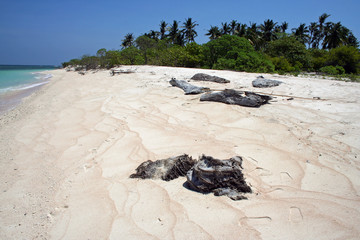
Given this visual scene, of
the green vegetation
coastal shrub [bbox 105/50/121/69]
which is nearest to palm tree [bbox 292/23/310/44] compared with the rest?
the green vegetation

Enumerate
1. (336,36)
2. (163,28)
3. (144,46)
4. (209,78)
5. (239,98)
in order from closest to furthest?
(239,98)
(209,78)
(144,46)
(336,36)
(163,28)

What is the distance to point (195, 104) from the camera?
5.20 meters

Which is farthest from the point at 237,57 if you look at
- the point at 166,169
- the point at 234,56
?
the point at 166,169

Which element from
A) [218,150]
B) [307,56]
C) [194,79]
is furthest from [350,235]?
[307,56]

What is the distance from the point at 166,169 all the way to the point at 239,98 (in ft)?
9.97

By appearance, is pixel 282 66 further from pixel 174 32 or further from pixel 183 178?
pixel 174 32

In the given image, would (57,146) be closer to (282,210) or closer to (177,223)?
(177,223)

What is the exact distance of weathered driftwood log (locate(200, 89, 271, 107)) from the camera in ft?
15.6

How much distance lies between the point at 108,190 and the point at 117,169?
44cm

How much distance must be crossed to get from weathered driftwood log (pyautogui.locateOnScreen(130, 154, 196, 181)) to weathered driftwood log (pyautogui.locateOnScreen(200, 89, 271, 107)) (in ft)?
9.06

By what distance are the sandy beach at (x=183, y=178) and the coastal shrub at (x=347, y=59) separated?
1823cm

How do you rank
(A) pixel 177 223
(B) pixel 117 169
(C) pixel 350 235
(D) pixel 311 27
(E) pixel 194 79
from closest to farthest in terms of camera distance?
(C) pixel 350 235, (A) pixel 177 223, (B) pixel 117 169, (E) pixel 194 79, (D) pixel 311 27

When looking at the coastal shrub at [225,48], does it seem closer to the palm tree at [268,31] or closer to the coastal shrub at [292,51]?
the coastal shrub at [292,51]

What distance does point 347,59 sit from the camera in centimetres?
1911
